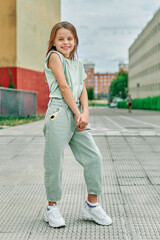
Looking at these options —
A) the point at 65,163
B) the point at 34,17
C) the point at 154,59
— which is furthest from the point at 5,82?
the point at 154,59

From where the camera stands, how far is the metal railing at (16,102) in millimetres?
14711

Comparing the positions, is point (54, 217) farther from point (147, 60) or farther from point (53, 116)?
point (147, 60)

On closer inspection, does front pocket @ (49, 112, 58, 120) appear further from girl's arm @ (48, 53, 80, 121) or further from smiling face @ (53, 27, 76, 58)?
smiling face @ (53, 27, 76, 58)

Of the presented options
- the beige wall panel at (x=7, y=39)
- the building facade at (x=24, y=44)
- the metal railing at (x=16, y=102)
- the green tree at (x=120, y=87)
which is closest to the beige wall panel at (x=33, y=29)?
the building facade at (x=24, y=44)

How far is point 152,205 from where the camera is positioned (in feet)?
11.0

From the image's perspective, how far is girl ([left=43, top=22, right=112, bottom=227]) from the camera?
2.77 meters

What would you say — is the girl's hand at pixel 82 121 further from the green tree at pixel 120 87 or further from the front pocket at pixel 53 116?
the green tree at pixel 120 87

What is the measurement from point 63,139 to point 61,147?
65 mm

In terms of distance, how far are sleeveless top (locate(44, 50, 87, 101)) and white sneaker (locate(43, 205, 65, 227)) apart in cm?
89

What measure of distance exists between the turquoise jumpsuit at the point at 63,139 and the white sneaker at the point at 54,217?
3.1 inches

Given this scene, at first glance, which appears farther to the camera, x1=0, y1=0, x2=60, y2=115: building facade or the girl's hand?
x1=0, y1=0, x2=60, y2=115: building facade

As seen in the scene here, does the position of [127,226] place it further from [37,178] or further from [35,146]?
[35,146]

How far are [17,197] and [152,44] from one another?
66.0 metres

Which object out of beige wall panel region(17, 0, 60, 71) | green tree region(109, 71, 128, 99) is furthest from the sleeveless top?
green tree region(109, 71, 128, 99)
